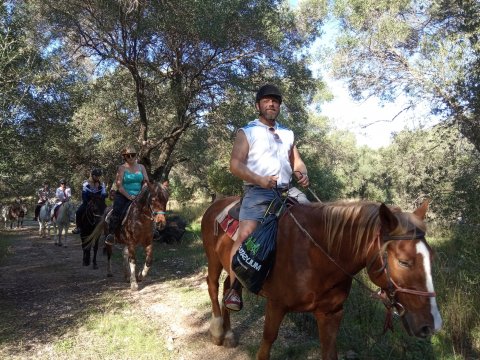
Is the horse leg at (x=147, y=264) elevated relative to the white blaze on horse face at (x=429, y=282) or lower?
lower

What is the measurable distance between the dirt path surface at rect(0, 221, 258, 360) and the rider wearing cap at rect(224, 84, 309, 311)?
5.98 ft

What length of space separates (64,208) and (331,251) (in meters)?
13.4

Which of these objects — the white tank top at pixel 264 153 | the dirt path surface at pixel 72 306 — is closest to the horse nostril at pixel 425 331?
the white tank top at pixel 264 153

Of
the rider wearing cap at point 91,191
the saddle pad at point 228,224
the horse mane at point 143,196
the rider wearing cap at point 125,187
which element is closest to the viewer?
the saddle pad at point 228,224

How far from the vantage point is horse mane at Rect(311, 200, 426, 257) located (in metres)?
2.92

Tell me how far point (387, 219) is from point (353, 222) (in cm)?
41

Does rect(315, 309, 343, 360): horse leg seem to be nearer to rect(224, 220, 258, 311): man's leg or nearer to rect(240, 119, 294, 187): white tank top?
rect(224, 220, 258, 311): man's leg

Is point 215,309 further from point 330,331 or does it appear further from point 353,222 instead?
point 353,222

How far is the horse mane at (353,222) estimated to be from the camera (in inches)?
115

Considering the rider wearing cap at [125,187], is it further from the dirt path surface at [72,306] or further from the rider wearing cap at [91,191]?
the rider wearing cap at [91,191]

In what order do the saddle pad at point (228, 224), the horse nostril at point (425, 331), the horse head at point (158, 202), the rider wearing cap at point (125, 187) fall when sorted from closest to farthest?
the horse nostril at point (425, 331), the saddle pad at point (228, 224), the horse head at point (158, 202), the rider wearing cap at point (125, 187)

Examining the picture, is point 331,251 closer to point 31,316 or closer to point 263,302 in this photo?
point 263,302

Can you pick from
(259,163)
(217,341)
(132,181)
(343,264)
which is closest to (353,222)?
(343,264)

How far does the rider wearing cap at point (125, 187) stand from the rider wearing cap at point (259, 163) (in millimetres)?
5140
